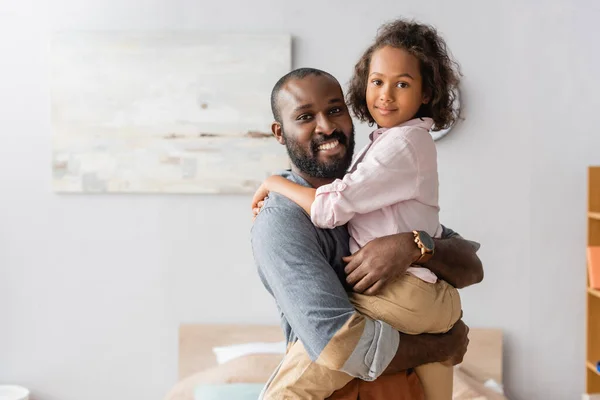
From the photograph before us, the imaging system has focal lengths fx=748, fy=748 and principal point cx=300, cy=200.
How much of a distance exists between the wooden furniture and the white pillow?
1354mm

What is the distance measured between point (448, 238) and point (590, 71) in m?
2.11

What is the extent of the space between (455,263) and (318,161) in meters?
0.34

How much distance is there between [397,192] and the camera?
1400 mm

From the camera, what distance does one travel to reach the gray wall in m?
3.33

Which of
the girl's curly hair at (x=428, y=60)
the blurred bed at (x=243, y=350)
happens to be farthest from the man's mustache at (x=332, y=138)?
the blurred bed at (x=243, y=350)

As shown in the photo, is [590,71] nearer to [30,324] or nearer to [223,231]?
[223,231]

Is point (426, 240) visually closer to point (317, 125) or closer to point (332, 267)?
point (332, 267)

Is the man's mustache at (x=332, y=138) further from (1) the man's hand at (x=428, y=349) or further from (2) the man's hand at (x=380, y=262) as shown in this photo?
(1) the man's hand at (x=428, y=349)

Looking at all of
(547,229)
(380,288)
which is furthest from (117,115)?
(380,288)

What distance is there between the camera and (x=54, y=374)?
3430 mm

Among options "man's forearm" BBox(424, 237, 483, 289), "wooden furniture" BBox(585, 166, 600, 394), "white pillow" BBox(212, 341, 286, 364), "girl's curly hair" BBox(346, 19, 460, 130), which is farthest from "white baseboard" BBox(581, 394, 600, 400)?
"girl's curly hair" BBox(346, 19, 460, 130)

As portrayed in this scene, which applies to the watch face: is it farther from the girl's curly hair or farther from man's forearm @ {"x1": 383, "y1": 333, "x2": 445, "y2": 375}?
the girl's curly hair

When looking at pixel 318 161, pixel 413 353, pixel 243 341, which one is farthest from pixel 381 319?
pixel 243 341

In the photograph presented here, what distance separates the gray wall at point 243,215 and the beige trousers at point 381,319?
1.99m
